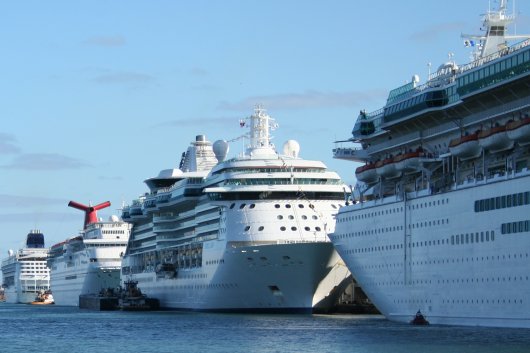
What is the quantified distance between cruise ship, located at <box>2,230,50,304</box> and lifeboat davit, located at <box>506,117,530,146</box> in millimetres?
130135

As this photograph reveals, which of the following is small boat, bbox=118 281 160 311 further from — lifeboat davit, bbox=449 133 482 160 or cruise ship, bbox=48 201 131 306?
lifeboat davit, bbox=449 133 482 160

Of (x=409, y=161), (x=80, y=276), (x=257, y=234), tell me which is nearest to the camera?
(x=409, y=161)

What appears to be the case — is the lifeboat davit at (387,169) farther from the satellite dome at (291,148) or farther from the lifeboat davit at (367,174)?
the satellite dome at (291,148)

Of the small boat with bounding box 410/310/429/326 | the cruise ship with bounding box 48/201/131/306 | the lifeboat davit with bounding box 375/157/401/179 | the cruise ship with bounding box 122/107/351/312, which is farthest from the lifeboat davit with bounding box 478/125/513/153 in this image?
the cruise ship with bounding box 48/201/131/306

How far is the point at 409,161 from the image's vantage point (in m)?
62.8

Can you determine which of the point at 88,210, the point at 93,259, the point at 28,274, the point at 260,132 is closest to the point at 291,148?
the point at 260,132

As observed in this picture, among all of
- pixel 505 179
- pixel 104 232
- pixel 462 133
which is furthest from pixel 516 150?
pixel 104 232

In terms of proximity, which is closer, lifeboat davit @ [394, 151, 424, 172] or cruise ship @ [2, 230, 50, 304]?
lifeboat davit @ [394, 151, 424, 172]

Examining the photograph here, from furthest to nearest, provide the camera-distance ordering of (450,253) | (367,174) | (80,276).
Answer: (80,276), (367,174), (450,253)

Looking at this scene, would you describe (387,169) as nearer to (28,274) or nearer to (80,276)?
(80,276)

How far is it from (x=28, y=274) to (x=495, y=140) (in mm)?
134498

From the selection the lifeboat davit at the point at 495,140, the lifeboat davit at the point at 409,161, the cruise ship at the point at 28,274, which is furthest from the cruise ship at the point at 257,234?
the cruise ship at the point at 28,274

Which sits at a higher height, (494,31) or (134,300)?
(494,31)

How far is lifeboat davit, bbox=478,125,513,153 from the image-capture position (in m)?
54.0
